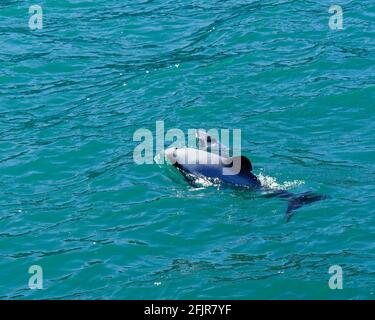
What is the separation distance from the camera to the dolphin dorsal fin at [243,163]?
1508cm

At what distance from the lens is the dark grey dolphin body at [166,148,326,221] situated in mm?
15047

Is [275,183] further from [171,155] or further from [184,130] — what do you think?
[184,130]

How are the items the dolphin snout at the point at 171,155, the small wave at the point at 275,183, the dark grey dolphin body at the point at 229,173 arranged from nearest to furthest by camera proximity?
the dark grey dolphin body at the point at 229,173, the small wave at the point at 275,183, the dolphin snout at the point at 171,155

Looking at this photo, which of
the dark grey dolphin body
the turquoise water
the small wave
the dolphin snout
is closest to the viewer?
the turquoise water

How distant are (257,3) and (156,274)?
392 inches

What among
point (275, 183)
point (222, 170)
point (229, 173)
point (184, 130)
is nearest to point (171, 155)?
point (222, 170)

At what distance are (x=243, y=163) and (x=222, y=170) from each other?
500mm

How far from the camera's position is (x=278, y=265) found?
13.6m

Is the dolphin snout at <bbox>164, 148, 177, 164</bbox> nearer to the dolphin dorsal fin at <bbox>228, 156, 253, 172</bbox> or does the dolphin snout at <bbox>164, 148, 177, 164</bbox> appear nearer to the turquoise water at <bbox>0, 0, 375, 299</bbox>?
the turquoise water at <bbox>0, 0, 375, 299</bbox>

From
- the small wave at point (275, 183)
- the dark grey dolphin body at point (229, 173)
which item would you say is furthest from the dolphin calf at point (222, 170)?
the small wave at point (275, 183)

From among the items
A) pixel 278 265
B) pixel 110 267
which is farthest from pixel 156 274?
pixel 278 265

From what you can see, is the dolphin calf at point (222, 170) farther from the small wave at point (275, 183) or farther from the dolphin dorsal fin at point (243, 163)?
the small wave at point (275, 183)

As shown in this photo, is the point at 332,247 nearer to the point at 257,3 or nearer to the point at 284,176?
the point at 284,176

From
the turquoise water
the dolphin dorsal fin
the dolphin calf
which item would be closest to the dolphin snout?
the dolphin calf
